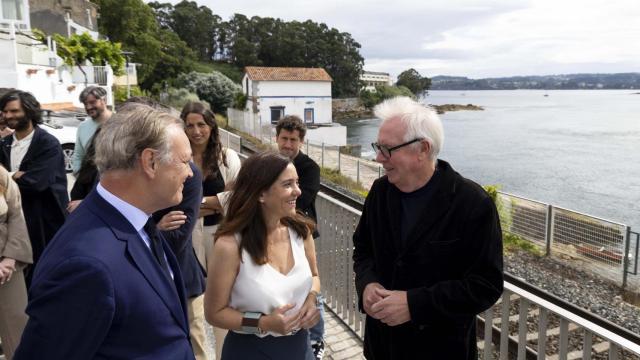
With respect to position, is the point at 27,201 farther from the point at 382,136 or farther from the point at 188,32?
the point at 188,32

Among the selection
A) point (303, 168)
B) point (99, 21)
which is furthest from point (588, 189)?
point (99, 21)

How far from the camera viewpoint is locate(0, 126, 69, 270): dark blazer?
3.67 meters

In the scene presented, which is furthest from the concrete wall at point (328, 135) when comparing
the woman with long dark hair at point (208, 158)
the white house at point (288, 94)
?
the woman with long dark hair at point (208, 158)

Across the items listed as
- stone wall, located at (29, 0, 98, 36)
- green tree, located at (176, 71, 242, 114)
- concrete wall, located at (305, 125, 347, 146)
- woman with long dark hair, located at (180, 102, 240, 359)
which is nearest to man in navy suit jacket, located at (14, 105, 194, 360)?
woman with long dark hair, located at (180, 102, 240, 359)

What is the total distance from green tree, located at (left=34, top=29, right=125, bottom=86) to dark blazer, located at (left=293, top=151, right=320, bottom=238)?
26.9 meters

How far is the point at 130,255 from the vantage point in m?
1.52

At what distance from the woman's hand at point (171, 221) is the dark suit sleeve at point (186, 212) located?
0.03 meters

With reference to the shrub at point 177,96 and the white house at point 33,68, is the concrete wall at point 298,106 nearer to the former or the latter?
the shrub at point 177,96

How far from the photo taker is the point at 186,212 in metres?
2.89

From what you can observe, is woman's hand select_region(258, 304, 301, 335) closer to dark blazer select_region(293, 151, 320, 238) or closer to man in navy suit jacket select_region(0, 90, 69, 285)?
dark blazer select_region(293, 151, 320, 238)

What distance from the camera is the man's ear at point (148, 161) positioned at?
1.65 metres

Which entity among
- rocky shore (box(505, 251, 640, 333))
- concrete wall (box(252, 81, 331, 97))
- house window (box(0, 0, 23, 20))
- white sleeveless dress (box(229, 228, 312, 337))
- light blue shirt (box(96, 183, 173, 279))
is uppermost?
house window (box(0, 0, 23, 20))

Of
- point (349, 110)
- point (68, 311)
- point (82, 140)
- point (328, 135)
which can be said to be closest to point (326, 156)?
point (328, 135)

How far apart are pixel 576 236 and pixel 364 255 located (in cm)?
1001
